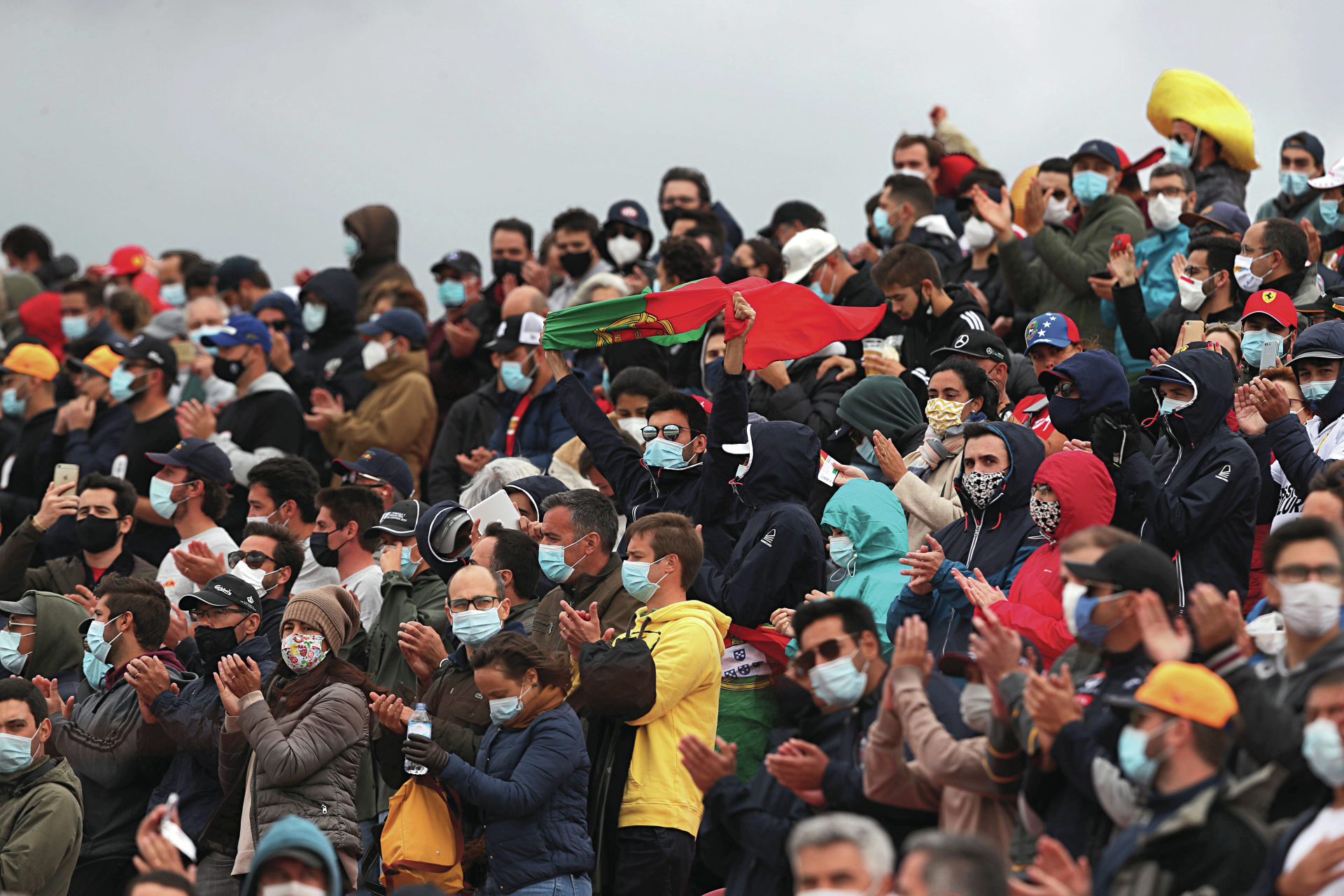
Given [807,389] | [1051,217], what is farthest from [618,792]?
[1051,217]

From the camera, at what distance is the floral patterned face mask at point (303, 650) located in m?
7.38

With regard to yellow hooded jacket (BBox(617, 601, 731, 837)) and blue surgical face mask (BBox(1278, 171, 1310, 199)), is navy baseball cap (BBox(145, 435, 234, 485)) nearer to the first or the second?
yellow hooded jacket (BBox(617, 601, 731, 837))

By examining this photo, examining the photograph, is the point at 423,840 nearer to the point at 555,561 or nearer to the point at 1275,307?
the point at 555,561

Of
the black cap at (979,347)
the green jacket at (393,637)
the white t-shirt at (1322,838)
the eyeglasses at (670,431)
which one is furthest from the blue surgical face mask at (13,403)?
the white t-shirt at (1322,838)

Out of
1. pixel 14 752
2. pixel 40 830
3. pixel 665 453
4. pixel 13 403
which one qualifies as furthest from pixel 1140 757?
pixel 13 403

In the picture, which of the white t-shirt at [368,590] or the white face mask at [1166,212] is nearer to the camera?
the white t-shirt at [368,590]

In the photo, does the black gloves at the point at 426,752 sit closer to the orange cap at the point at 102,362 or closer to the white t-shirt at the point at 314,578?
the white t-shirt at the point at 314,578

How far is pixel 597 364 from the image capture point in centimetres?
1252

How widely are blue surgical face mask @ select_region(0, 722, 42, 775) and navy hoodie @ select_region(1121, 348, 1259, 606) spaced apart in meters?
5.54

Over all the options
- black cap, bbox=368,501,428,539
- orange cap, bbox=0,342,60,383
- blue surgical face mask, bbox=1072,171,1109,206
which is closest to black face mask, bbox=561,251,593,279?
blue surgical face mask, bbox=1072,171,1109,206

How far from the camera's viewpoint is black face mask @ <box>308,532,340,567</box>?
9195mm

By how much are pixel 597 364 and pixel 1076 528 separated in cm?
623

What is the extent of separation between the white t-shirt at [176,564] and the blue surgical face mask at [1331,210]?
8.43 meters

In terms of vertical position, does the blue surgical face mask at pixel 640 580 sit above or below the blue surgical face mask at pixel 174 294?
below
